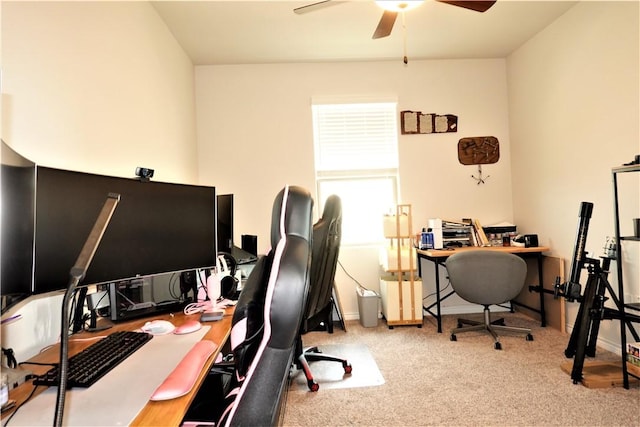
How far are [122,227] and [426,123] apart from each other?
3.24 meters

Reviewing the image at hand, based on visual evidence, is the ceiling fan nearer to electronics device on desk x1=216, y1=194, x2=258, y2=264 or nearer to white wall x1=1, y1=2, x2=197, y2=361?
white wall x1=1, y1=2, x2=197, y2=361

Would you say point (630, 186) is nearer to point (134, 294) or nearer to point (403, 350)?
point (403, 350)

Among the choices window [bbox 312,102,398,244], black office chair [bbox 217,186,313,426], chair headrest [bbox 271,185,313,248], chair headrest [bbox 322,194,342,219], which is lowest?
black office chair [bbox 217,186,313,426]

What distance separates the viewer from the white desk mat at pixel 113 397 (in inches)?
28.5

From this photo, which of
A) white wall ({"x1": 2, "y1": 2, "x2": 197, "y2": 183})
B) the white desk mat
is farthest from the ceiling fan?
the white desk mat

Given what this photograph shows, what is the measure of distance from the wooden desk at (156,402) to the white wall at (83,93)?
0.59 ft

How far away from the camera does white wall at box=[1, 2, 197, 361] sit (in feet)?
4.39

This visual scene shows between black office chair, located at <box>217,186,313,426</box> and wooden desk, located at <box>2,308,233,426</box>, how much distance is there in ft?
0.70

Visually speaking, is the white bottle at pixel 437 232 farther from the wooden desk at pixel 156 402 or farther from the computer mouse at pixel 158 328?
the computer mouse at pixel 158 328

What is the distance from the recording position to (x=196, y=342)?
3.87 feet

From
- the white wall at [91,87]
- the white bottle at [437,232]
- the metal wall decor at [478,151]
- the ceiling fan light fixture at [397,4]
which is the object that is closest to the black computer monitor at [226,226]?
the white wall at [91,87]

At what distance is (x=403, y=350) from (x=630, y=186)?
1.97m

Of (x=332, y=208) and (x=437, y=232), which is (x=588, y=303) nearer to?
(x=437, y=232)

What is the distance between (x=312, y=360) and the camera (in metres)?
2.56
